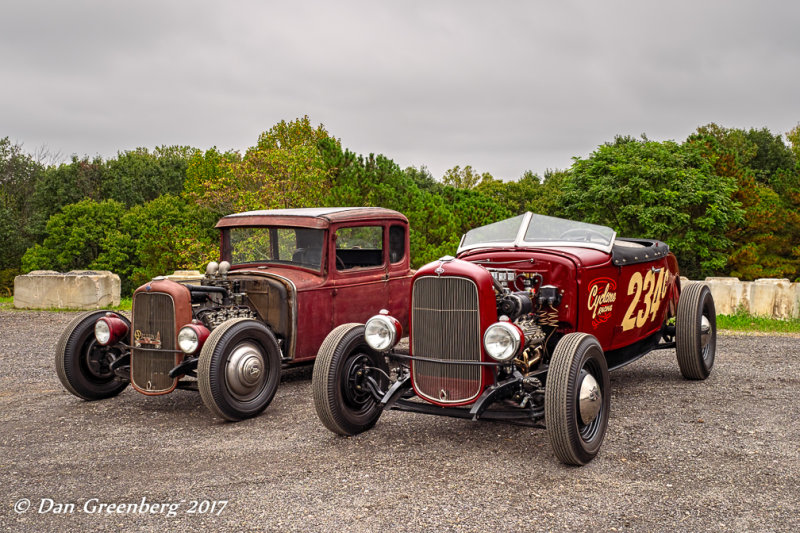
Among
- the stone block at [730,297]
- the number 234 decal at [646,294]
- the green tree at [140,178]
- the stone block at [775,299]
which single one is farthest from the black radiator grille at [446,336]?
the green tree at [140,178]

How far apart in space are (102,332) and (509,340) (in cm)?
409

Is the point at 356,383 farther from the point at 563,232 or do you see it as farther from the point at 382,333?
the point at 563,232

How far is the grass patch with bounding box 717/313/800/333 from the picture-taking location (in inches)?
465

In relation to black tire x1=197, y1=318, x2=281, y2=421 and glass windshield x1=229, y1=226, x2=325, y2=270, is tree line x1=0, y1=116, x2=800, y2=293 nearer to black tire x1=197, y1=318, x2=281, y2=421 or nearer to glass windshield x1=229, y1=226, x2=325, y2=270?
glass windshield x1=229, y1=226, x2=325, y2=270

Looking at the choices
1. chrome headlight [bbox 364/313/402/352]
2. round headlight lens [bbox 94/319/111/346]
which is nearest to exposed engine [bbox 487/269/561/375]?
chrome headlight [bbox 364/313/402/352]

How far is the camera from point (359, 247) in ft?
26.1

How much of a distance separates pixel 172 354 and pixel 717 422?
481cm

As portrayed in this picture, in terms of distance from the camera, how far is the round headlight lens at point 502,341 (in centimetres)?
452

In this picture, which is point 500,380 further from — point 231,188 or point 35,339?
point 231,188

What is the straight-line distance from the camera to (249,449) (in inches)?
197

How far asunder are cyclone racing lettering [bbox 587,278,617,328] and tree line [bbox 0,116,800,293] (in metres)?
11.9

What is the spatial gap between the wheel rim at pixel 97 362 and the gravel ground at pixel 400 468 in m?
0.29

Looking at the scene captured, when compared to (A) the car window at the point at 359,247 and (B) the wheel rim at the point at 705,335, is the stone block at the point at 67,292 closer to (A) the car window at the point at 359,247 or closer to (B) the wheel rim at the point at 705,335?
(A) the car window at the point at 359,247

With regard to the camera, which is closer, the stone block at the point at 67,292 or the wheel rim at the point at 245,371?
the wheel rim at the point at 245,371
